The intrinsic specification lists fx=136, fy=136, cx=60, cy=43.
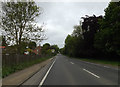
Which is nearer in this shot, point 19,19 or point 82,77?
point 82,77

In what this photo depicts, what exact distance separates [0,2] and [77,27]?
170 feet

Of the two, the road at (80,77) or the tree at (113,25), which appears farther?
the tree at (113,25)

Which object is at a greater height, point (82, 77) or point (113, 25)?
point (113, 25)

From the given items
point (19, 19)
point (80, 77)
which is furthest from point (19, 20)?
point (80, 77)

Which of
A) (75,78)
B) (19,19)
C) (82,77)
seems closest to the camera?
(75,78)

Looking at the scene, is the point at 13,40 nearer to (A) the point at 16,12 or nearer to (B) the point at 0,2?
(A) the point at 16,12

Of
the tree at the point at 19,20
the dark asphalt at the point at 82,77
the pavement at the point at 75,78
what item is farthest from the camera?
the tree at the point at 19,20

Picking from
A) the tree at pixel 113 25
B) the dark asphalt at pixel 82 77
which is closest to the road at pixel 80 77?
the dark asphalt at pixel 82 77

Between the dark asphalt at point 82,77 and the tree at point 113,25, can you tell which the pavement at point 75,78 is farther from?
the tree at point 113,25

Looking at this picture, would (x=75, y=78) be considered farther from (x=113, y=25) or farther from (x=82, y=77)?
(x=113, y=25)

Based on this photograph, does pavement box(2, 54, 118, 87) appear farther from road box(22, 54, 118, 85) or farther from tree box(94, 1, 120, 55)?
tree box(94, 1, 120, 55)

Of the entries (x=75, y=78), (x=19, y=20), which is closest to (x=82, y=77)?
(x=75, y=78)

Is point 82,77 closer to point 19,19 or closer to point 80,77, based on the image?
point 80,77

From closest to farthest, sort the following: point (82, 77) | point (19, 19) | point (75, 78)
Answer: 1. point (75, 78)
2. point (82, 77)
3. point (19, 19)
